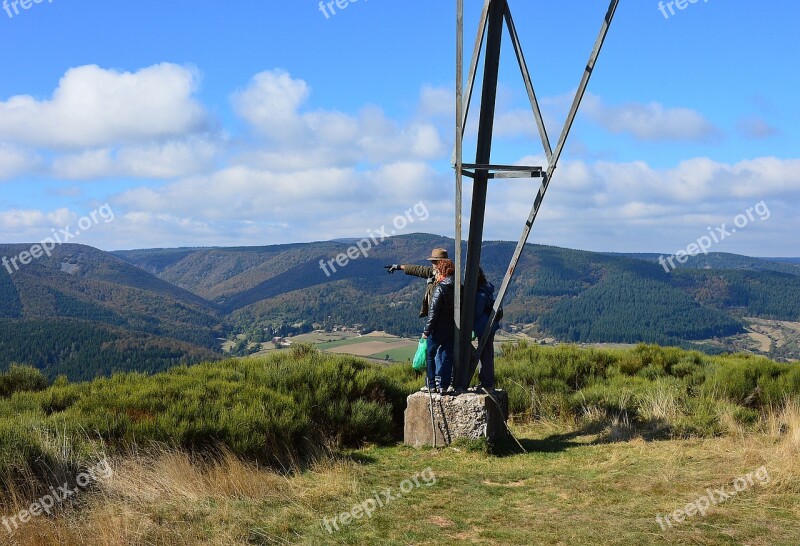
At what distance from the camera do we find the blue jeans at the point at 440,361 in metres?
8.05

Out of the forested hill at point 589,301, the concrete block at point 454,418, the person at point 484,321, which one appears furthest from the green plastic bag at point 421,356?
the forested hill at point 589,301

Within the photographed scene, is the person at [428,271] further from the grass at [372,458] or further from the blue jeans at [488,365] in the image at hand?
the grass at [372,458]

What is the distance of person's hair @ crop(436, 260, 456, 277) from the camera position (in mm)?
8172

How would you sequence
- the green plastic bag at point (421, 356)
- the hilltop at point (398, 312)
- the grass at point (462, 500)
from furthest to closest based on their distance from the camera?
the hilltop at point (398, 312) < the green plastic bag at point (421, 356) < the grass at point (462, 500)

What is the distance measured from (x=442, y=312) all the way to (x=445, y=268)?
56 centimetres

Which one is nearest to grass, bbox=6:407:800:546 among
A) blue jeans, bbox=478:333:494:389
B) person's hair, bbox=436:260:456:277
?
blue jeans, bbox=478:333:494:389

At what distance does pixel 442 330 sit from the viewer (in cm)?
821

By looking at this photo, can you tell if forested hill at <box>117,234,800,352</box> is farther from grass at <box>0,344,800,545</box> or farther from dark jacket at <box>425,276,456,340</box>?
dark jacket at <box>425,276,456,340</box>

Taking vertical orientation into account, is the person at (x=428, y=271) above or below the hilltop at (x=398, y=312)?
above

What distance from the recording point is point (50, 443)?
19.1ft

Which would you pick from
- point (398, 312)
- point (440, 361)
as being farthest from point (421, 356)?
point (398, 312)

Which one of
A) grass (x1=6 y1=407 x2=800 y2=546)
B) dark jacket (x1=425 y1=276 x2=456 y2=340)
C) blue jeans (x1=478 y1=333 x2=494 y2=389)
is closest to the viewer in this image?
grass (x1=6 y1=407 x2=800 y2=546)

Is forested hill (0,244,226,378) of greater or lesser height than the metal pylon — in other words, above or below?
below

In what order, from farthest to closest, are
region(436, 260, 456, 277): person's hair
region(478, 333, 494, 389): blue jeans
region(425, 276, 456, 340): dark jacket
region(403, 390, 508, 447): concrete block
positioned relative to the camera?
1. region(478, 333, 494, 389): blue jeans
2. region(436, 260, 456, 277): person's hair
3. region(425, 276, 456, 340): dark jacket
4. region(403, 390, 508, 447): concrete block
